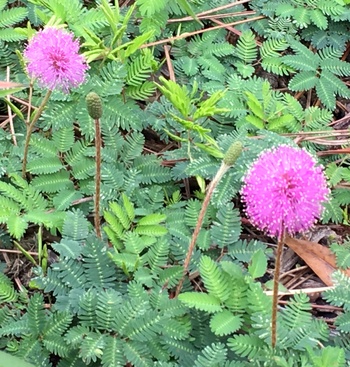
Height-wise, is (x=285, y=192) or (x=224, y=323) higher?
(x=285, y=192)

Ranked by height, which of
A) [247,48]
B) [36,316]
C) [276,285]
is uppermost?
[247,48]

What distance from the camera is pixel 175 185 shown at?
8.09 feet

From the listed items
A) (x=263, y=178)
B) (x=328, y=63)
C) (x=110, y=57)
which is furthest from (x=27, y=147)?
(x=328, y=63)

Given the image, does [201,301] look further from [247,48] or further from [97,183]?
[247,48]

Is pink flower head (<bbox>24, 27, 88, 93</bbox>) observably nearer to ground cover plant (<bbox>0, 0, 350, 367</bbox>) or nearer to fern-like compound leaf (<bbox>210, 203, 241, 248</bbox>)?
ground cover plant (<bbox>0, 0, 350, 367</bbox>)

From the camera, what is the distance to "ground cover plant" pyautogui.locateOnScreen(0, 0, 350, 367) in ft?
6.23

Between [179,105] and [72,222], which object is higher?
[179,105]

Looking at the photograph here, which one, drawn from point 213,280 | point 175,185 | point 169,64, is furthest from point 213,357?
point 169,64

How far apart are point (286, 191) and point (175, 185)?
93 centimetres

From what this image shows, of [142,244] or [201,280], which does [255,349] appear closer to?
[201,280]

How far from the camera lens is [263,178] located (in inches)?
64.3

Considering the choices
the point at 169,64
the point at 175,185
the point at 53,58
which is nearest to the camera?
the point at 53,58

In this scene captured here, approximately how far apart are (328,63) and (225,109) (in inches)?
28.0

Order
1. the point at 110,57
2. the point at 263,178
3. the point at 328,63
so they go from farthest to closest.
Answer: the point at 328,63
the point at 110,57
the point at 263,178
